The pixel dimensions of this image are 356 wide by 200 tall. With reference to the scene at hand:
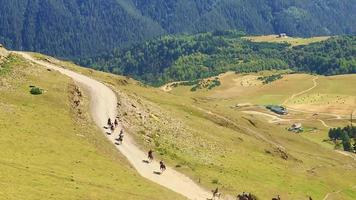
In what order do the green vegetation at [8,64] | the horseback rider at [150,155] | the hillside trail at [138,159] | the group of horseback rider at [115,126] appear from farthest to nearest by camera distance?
the green vegetation at [8,64] → the group of horseback rider at [115,126] → the horseback rider at [150,155] → the hillside trail at [138,159]

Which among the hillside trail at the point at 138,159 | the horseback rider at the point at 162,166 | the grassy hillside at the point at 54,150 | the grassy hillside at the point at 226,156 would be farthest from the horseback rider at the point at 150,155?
the grassy hillside at the point at 54,150

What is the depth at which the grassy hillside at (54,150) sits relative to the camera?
66.3 meters

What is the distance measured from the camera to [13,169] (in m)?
68.8

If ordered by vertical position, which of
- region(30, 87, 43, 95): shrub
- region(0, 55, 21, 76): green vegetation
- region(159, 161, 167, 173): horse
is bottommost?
region(159, 161, 167, 173): horse

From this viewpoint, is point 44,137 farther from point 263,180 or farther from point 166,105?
point 166,105

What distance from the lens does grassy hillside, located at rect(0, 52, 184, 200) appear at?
66.3 meters

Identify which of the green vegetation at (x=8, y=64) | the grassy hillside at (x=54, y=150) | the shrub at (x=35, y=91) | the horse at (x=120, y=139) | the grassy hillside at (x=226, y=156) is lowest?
the grassy hillside at (x=226, y=156)

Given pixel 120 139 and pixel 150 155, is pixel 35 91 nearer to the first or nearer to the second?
pixel 120 139

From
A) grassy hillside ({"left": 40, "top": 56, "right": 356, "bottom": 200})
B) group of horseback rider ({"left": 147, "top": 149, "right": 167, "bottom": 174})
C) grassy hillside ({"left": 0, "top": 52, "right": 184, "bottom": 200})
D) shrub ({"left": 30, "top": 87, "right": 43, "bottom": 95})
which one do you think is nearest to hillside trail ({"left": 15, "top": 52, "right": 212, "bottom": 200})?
group of horseback rider ({"left": 147, "top": 149, "right": 167, "bottom": 174})

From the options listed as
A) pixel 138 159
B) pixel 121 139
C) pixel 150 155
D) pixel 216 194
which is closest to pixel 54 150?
pixel 138 159

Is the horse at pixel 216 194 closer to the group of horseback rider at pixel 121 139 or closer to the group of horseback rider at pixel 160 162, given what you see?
the group of horseback rider at pixel 160 162

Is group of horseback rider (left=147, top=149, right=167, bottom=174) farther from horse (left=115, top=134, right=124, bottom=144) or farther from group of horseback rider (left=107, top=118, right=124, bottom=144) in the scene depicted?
group of horseback rider (left=107, top=118, right=124, bottom=144)

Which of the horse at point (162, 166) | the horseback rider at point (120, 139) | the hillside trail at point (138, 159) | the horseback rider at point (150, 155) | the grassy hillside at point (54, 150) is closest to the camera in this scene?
the grassy hillside at point (54, 150)

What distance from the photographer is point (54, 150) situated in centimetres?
8094
